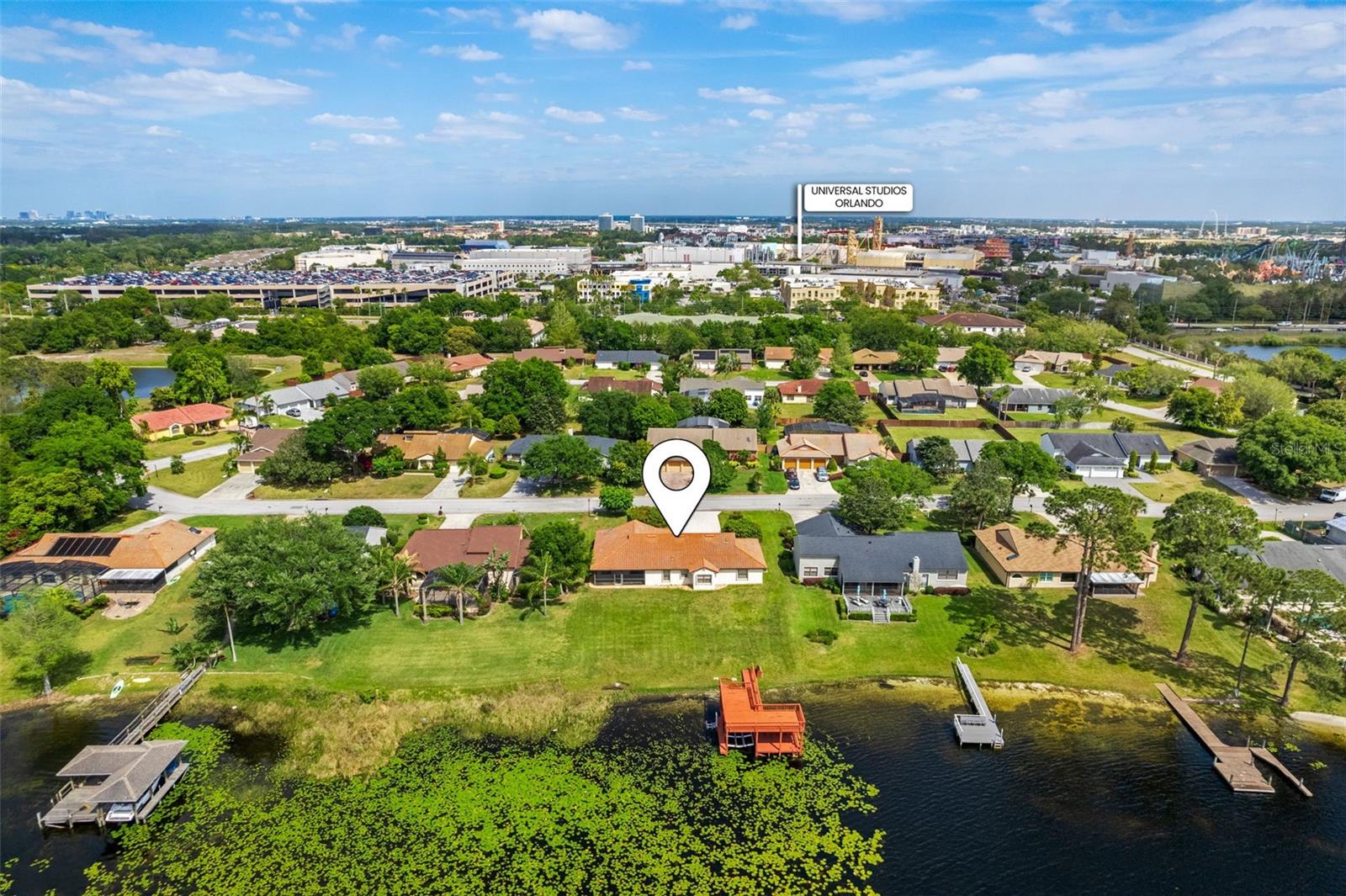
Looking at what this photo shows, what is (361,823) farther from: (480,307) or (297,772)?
(480,307)

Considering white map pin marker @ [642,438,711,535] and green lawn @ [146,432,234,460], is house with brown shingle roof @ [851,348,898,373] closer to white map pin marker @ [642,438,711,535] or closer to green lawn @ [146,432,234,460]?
white map pin marker @ [642,438,711,535]

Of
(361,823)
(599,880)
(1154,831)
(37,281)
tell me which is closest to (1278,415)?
(1154,831)

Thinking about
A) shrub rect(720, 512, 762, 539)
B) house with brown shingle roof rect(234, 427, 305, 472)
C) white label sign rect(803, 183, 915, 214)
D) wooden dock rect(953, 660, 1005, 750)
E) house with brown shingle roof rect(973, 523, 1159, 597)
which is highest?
white label sign rect(803, 183, 915, 214)

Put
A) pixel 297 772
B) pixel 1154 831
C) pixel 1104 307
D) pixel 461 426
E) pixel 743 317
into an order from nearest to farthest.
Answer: pixel 1154 831 → pixel 297 772 → pixel 461 426 → pixel 743 317 → pixel 1104 307

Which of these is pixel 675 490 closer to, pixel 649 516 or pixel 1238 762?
pixel 649 516

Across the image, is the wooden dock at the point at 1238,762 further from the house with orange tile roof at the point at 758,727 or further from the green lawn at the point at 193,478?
the green lawn at the point at 193,478

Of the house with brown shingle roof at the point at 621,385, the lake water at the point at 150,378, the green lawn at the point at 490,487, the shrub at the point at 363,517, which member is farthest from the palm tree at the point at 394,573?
the lake water at the point at 150,378

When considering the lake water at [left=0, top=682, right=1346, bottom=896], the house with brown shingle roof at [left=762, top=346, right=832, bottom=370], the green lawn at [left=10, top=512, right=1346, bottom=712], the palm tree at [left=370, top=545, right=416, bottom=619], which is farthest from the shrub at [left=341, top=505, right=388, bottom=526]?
the house with brown shingle roof at [left=762, top=346, right=832, bottom=370]

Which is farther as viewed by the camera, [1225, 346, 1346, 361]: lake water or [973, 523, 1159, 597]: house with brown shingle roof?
[1225, 346, 1346, 361]: lake water
